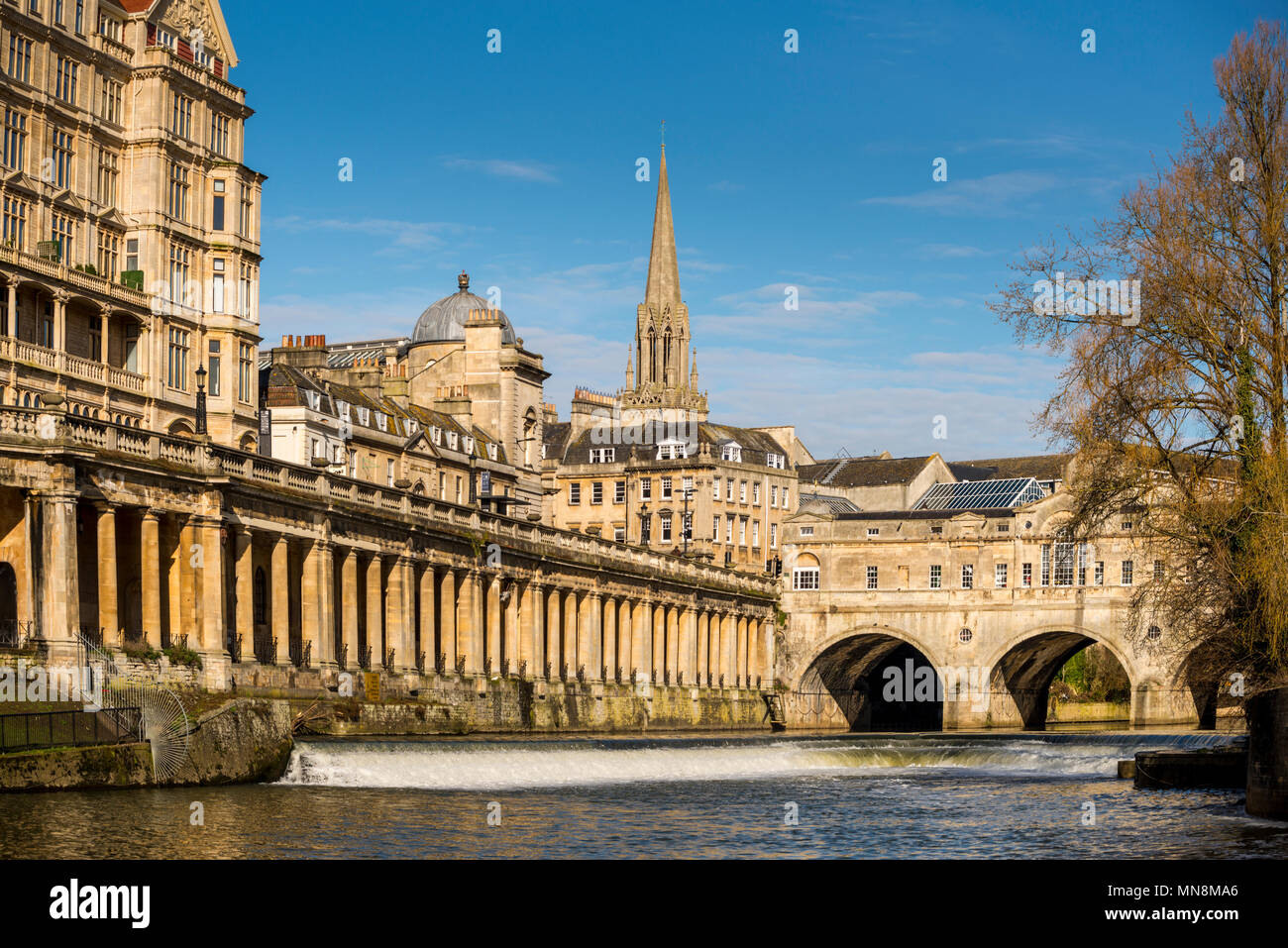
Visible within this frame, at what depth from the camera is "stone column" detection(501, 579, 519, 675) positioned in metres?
83.7

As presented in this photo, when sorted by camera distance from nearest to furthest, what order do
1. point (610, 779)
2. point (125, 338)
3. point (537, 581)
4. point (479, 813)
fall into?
point (479, 813)
point (610, 779)
point (125, 338)
point (537, 581)

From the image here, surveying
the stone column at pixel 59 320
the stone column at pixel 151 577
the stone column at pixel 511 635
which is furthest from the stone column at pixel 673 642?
the stone column at pixel 151 577

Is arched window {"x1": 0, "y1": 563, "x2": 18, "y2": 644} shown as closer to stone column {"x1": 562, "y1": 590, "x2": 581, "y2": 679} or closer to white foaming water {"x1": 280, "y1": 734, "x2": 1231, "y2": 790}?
white foaming water {"x1": 280, "y1": 734, "x2": 1231, "y2": 790}

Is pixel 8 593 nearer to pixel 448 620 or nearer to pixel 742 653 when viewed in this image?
pixel 448 620

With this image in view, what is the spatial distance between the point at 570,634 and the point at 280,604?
102 feet

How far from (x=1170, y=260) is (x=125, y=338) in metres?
47.2

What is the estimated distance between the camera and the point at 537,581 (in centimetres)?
8662

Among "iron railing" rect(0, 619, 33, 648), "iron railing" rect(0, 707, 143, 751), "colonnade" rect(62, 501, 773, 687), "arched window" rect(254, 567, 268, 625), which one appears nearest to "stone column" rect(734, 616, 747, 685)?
"colonnade" rect(62, 501, 773, 687)

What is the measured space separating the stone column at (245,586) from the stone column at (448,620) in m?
17.6

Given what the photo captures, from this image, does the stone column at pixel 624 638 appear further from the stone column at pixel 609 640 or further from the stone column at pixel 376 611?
the stone column at pixel 376 611

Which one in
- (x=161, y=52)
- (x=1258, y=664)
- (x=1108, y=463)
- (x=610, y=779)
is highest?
(x=161, y=52)
